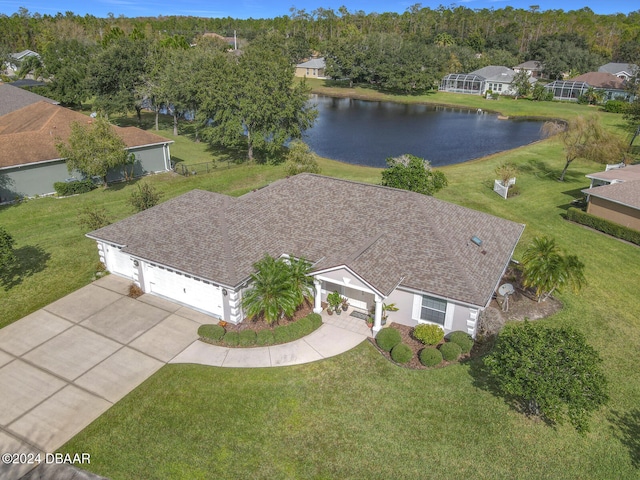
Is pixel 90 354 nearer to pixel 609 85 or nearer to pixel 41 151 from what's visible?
pixel 41 151

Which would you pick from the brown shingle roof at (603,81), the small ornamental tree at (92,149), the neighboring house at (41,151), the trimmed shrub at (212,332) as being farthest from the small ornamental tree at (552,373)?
the brown shingle roof at (603,81)

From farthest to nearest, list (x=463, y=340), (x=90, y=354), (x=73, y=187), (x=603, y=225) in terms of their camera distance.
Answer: (x=73, y=187), (x=603, y=225), (x=463, y=340), (x=90, y=354)

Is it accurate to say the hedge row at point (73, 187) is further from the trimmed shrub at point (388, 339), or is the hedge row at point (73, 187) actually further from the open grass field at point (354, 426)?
the trimmed shrub at point (388, 339)

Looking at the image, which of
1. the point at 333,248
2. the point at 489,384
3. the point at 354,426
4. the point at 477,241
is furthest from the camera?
the point at 477,241

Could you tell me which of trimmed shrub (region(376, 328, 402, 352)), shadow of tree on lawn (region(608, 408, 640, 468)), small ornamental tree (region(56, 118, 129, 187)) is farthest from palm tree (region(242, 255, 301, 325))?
small ornamental tree (region(56, 118, 129, 187))

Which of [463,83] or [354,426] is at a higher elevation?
[463,83]

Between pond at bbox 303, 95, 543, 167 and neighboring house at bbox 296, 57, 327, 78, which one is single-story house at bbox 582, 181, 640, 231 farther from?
neighboring house at bbox 296, 57, 327, 78

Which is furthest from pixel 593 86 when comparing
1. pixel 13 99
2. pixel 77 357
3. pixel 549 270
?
pixel 77 357
